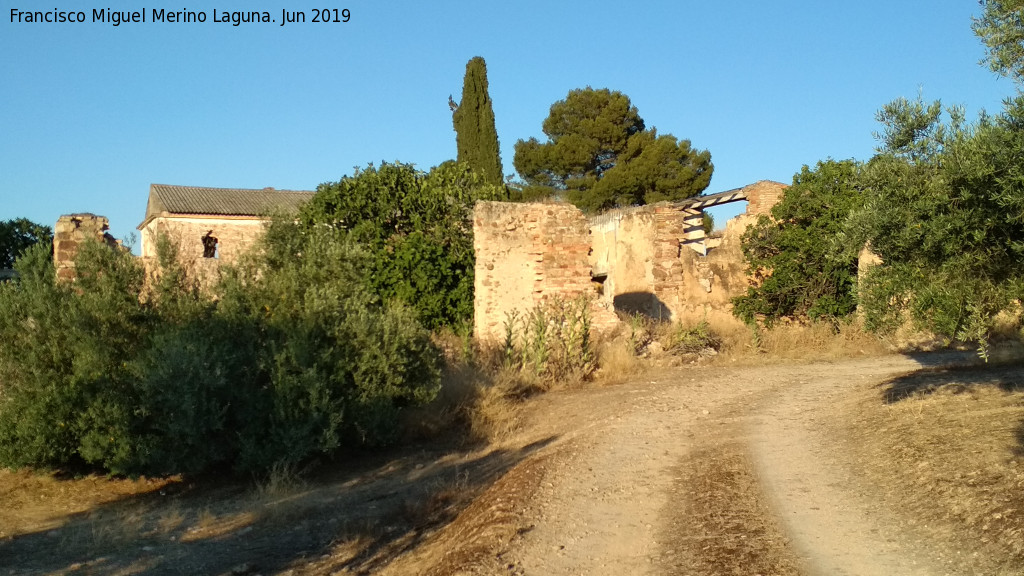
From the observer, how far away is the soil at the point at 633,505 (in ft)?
→ 18.3

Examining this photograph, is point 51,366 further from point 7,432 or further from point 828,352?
point 828,352

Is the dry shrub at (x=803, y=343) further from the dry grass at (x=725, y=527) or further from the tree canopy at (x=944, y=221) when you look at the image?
the tree canopy at (x=944, y=221)

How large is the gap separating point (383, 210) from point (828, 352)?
→ 877cm

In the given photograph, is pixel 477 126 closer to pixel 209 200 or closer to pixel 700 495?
pixel 209 200

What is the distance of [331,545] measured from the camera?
290 inches

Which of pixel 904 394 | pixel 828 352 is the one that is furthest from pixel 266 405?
pixel 828 352

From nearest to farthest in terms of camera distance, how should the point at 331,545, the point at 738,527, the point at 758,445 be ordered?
1. the point at 738,527
2. the point at 331,545
3. the point at 758,445

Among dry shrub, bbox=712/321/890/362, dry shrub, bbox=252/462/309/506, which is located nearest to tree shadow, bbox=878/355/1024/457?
dry shrub, bbox=712/321/890/362

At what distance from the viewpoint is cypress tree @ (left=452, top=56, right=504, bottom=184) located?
33125mm

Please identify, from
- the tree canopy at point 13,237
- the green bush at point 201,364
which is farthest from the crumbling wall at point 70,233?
the tree canopy at point 13,237

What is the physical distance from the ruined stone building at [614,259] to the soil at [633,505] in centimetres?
349

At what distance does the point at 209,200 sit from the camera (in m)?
38.8

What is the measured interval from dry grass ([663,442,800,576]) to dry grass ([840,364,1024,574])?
95cm

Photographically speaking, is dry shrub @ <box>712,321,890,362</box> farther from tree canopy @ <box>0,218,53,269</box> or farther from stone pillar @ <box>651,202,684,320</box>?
tree canopy @ <box>0,218,53,269</box>
